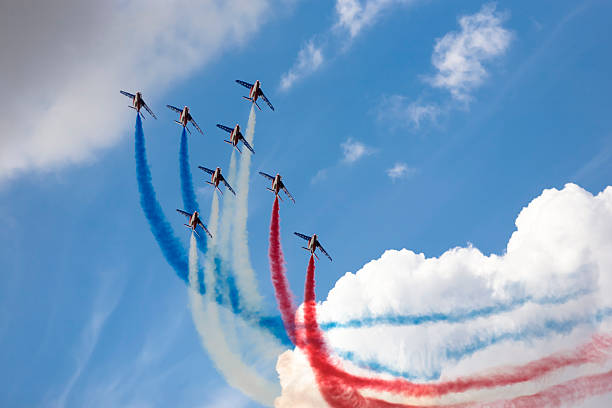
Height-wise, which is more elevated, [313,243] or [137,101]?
[137,101]

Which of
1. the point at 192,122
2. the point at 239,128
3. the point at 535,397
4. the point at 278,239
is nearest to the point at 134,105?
the point at 192,122

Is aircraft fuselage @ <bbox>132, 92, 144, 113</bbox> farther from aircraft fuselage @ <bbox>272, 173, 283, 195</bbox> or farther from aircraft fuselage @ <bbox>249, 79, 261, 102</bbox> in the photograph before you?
aircraft fuselage @ <bbox>272, 173, 283, 195</bbox>

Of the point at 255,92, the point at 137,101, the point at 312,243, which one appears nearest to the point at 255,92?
the point at 255,92

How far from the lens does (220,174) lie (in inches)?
4129

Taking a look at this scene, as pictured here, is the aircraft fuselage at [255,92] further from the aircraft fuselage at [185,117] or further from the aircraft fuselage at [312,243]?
the aircraft fuselage at [312,243]

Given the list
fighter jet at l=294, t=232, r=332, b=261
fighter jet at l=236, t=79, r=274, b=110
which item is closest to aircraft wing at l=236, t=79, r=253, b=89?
fighter jet at l=236, t=79, r=274, b=110

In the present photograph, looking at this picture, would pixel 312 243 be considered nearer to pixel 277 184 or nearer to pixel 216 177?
pixel 277 184

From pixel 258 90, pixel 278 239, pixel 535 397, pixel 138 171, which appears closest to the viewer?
pixel 535 397

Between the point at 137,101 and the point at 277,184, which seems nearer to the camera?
the point at 277,184

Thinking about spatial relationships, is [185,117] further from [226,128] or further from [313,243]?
[313,243]

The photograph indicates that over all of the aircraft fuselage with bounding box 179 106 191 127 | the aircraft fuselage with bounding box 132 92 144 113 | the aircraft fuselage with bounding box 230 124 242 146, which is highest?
the aircraft fuselage with bounding box 132 92 144 113

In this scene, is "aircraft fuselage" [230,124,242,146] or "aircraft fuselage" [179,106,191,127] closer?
"aircraft fuselage" [230,124,242,146]

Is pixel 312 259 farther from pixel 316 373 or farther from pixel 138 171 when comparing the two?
pixel 138 171

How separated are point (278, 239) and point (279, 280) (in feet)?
25.2
